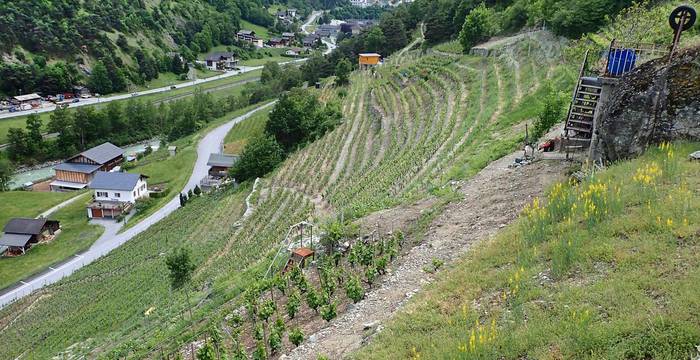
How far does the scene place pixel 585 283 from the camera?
8.12 m

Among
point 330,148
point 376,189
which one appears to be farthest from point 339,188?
point 330,148

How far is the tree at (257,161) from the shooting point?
137 feet

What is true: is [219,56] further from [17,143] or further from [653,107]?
[653,107]

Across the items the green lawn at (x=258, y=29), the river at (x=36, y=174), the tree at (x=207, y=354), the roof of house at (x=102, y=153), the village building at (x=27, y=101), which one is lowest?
the river at (x=36, y=174)

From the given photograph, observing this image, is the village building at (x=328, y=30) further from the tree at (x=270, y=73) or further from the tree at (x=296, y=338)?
the tree at (x=296, y=338)

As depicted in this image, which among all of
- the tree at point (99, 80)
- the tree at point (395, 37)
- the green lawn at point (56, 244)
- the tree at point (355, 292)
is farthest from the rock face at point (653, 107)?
the tree at point (99, 80)

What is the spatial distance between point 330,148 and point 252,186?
281 inches

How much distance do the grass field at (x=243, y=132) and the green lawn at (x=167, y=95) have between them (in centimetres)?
2792

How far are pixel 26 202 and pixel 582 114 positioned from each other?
53.3 meters

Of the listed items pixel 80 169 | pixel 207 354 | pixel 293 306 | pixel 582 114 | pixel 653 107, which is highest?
pixel 653 107

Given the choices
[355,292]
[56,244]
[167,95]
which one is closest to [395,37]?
[167,95]

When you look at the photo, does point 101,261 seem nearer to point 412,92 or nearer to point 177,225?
point 177,225

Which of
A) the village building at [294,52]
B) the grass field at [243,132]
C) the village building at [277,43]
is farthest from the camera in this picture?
the village building at [277,43]

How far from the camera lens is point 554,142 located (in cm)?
1606
